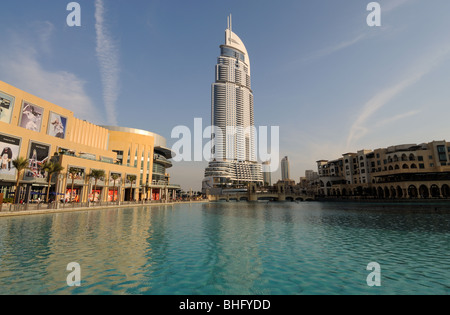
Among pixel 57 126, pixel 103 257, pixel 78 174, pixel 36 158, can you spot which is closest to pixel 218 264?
pixel 103 257

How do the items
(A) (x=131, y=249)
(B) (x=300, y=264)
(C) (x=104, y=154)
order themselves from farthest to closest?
(C) (x=104, y=154), (A) (x=131, y=249), (B) (x=300, y=264)

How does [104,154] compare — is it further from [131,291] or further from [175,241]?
[131,291]

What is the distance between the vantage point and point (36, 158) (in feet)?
162

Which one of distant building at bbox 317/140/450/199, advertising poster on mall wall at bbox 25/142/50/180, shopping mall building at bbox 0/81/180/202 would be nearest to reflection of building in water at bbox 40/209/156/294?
shopping mall building at bbox 0/81/180/202

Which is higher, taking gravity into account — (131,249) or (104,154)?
(104,154)

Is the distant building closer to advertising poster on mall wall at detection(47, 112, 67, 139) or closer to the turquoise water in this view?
the turquoise water

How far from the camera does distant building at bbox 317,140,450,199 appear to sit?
89625 mm

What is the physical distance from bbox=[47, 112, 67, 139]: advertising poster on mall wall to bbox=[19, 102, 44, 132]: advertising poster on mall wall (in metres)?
2.42

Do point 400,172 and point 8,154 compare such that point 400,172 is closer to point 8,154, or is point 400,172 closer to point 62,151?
point 62,151

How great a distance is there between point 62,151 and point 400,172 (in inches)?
4698

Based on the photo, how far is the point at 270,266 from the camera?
1141 centimetres

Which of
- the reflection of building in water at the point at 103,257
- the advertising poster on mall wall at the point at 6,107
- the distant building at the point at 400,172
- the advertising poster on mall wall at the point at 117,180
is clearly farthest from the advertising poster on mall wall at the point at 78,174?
the distant building at the point at 400,172
